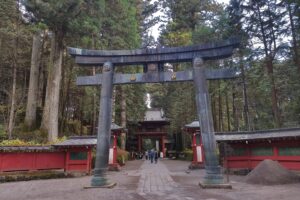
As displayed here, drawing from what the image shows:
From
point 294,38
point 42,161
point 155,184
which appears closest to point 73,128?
point 42,161

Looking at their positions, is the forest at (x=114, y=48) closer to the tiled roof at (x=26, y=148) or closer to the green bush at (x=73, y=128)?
the green bush at (x=73, y=128)

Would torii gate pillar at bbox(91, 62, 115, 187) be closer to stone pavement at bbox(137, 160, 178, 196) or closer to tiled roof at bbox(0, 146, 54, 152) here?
stone pavement at bbox(137, 160, 178, 196)

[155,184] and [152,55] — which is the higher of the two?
[152,55]

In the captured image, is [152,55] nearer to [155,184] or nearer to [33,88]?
[155,184]

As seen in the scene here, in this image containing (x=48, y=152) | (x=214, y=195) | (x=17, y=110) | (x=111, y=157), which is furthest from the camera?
(x=17, y=110)

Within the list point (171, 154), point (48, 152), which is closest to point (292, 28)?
point (48, 152)

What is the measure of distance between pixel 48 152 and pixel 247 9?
47.7 feet

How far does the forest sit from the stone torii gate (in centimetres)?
627

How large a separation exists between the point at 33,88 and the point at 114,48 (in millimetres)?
6847

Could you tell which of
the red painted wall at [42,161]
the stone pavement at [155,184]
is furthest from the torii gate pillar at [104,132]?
the red painted wall at [42,161]

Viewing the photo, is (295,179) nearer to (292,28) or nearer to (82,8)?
(292,28)

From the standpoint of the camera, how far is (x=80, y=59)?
10.4 metres

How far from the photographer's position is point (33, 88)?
19.8 metres

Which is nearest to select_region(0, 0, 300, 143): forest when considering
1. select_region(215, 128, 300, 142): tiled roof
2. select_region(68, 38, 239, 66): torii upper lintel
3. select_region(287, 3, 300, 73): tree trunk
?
select_region(287, 3, 300, 73): tree trunk
